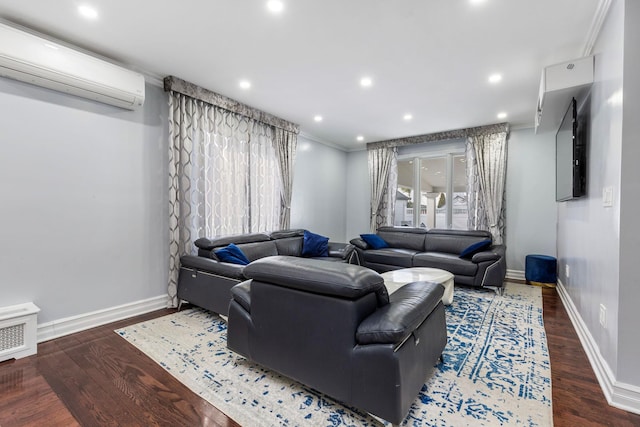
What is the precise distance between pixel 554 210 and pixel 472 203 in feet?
3.93

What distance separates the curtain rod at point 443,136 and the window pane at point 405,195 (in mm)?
507

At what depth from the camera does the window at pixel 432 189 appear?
571 cm

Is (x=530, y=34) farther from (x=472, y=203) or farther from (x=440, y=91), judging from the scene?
(x=472, y=203)

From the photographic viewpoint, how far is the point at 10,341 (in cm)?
221

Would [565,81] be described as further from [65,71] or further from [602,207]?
[65,71]

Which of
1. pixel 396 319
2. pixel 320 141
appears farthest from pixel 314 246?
pixel 396 319

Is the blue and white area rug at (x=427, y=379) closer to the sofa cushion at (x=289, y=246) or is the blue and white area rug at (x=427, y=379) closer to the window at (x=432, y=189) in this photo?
the sofa cushion at (x=289, y=246)

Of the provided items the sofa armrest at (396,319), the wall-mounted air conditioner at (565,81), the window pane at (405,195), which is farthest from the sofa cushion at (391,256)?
the sofa armrest at (396,319)

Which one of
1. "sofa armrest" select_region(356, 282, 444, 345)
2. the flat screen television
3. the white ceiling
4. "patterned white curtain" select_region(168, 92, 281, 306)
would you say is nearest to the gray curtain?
"patterned white curtain" select_region(168, 92, 281, 306)

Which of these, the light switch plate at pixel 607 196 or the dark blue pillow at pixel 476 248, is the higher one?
the light switch plate at pixel 607 196

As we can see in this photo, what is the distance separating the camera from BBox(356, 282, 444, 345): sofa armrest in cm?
138

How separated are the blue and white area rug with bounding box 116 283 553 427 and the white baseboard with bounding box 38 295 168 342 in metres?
0.34

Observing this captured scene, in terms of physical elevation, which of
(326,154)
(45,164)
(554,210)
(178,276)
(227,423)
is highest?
(326,154)

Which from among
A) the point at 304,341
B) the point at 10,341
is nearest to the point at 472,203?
the point at 304,341
